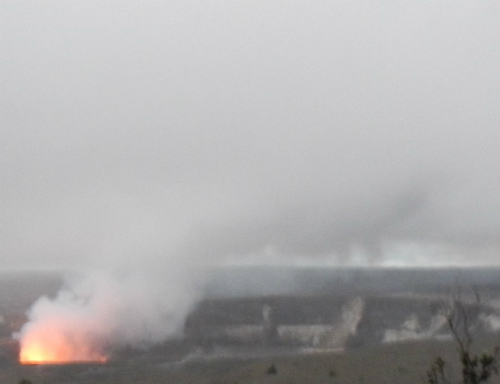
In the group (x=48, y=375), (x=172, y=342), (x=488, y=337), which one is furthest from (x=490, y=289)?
(x=48, y=375)

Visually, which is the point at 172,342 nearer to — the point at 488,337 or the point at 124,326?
the point at 124,326

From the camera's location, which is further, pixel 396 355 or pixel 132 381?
pixel 396 355

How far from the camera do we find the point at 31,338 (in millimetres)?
67875

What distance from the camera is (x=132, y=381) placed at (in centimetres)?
4716

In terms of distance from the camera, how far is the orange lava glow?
6341 centimetres

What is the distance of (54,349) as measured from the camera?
66125mm

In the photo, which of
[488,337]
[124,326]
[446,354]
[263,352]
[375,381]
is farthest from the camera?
[124,326]

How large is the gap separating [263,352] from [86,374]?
15.5 meters

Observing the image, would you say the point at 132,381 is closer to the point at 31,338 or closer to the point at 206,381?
the point at 206,381

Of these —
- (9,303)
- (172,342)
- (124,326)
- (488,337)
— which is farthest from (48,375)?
(9,303)

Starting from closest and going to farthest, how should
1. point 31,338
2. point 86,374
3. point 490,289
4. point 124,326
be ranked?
point 86,374
point 31,338
point 124,326
point 490,289

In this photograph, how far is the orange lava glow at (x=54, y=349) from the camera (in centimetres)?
6341

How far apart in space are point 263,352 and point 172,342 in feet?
34.1

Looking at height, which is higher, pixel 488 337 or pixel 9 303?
pixel 9 303
